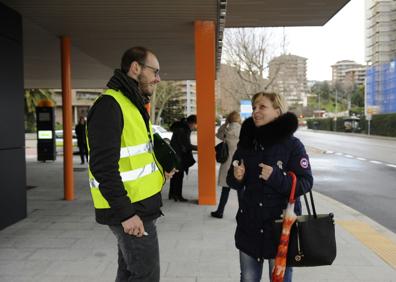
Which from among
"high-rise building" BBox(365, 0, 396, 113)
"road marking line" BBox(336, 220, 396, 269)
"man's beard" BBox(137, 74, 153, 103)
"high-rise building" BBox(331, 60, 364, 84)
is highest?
"high-rise building" BBox(331, 60, 364, 84)

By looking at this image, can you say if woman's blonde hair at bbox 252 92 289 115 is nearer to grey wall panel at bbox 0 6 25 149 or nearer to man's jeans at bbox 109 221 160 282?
Answer: man's jeans at bbox 109 221 160 282

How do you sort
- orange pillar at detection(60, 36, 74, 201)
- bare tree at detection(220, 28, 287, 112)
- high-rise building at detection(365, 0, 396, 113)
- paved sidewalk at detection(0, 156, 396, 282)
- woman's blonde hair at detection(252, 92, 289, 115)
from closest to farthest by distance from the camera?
woman's blonde hair at detection(252, 92, 289, 115)
paved sidewalk at detection(0, 156, 396, 282)
orange pillar at detection(60, 36, 74, 201)
bare tree at detection(220, 28, 287, 112)
high-rise building at detection(365, 0, 396, 113)

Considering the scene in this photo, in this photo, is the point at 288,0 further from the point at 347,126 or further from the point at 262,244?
the point at 347,126

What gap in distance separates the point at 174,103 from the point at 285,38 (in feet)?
96.9

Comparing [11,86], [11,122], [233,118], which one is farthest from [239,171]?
[11,86]

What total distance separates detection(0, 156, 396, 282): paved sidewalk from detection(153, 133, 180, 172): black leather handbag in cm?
192

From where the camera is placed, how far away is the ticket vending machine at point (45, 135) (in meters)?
18.7

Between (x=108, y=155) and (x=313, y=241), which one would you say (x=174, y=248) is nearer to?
(x=313, y=241)

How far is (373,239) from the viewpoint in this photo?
A: 6105 millimetres

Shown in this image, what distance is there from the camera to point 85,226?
682 centimetres

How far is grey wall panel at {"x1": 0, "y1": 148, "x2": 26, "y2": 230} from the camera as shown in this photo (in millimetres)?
6691

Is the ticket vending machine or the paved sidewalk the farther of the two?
the ticket vending machine

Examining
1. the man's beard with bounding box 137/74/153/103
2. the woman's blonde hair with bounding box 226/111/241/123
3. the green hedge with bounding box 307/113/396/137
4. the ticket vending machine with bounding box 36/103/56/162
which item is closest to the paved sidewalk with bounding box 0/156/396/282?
the woman's blonde hair with bounding box 226/111/241/123

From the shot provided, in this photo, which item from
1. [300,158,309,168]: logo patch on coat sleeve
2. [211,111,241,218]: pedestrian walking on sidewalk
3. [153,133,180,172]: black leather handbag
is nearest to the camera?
[153,133,180,172]: black leather handbag
